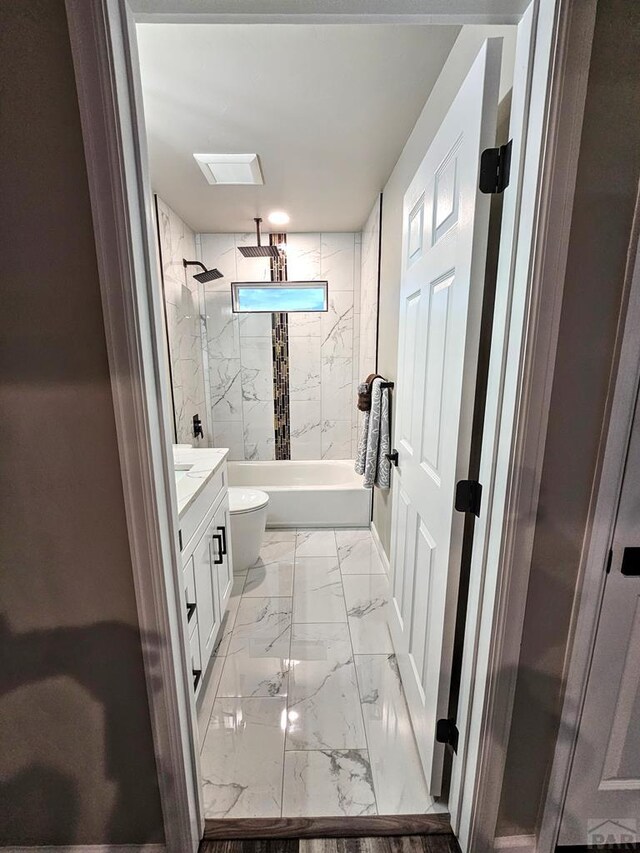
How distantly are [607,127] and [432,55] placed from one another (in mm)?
1051

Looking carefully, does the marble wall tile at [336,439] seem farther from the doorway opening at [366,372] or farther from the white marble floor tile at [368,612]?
the white marble floor tile at [368,612]

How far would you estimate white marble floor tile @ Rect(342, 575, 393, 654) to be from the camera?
6.34ft

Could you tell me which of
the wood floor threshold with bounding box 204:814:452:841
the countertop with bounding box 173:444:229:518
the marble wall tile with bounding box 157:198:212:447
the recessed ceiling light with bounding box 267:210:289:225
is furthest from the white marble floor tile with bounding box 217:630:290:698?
the recessed ceiling light with bounding box 267:210:289:225

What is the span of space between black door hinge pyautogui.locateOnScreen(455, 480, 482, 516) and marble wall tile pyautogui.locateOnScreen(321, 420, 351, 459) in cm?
304

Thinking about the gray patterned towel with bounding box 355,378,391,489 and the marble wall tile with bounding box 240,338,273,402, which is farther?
the marble wall tile with bounding box 240,338,273,402

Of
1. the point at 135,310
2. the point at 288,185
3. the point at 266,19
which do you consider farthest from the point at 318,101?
the point at 135,310

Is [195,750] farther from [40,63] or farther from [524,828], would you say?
[40,63]

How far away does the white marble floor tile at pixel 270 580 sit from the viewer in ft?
7.69

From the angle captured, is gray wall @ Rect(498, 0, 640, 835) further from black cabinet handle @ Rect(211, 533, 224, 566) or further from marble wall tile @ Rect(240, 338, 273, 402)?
marble wall tile @ Rect(240, 338, 273, 402)

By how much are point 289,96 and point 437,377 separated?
1.41 metres

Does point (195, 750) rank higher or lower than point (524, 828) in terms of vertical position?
higher

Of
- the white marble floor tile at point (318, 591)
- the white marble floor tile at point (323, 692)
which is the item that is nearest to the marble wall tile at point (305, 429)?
the white marble floor tile at point (318, 591)

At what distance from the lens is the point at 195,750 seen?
1.06 m

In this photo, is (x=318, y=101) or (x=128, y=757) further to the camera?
(x=318, y=101)
